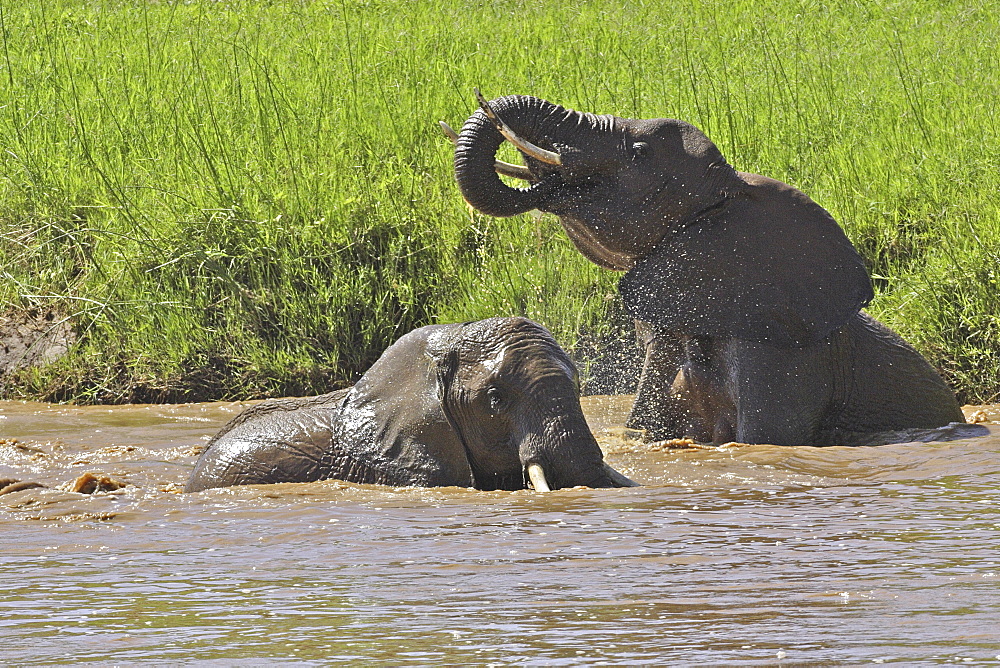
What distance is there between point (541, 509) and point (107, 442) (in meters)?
3.29

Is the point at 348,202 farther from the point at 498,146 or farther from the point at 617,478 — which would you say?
the point at 617,478

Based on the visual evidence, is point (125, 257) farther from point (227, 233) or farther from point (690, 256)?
point (690, 256)

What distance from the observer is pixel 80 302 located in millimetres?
9391

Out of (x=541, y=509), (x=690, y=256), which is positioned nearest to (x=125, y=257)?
(x=690, y=256)

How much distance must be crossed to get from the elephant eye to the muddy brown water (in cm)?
28

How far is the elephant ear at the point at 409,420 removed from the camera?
16.8 feet

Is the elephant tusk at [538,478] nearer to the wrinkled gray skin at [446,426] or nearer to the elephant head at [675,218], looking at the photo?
the wrinkled gray skin at [446,426]

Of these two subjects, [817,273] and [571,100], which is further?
[571,100]

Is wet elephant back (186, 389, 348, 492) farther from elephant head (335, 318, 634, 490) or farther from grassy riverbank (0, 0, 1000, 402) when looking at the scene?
grassy riverbank (0, 0, 1000, 402)

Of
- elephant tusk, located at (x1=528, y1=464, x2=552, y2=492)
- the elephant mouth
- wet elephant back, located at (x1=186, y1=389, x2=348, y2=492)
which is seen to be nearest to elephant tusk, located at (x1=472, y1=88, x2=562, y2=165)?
wet elephant back, located at (x1=186, y1=389, x2=348, y2=492)

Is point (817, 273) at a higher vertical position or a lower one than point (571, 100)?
lower

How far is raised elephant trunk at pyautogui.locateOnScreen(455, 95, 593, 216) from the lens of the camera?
655cm

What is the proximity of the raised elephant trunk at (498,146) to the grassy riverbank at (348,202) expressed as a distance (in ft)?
7.46

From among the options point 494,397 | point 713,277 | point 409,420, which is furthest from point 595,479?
point 713,277
